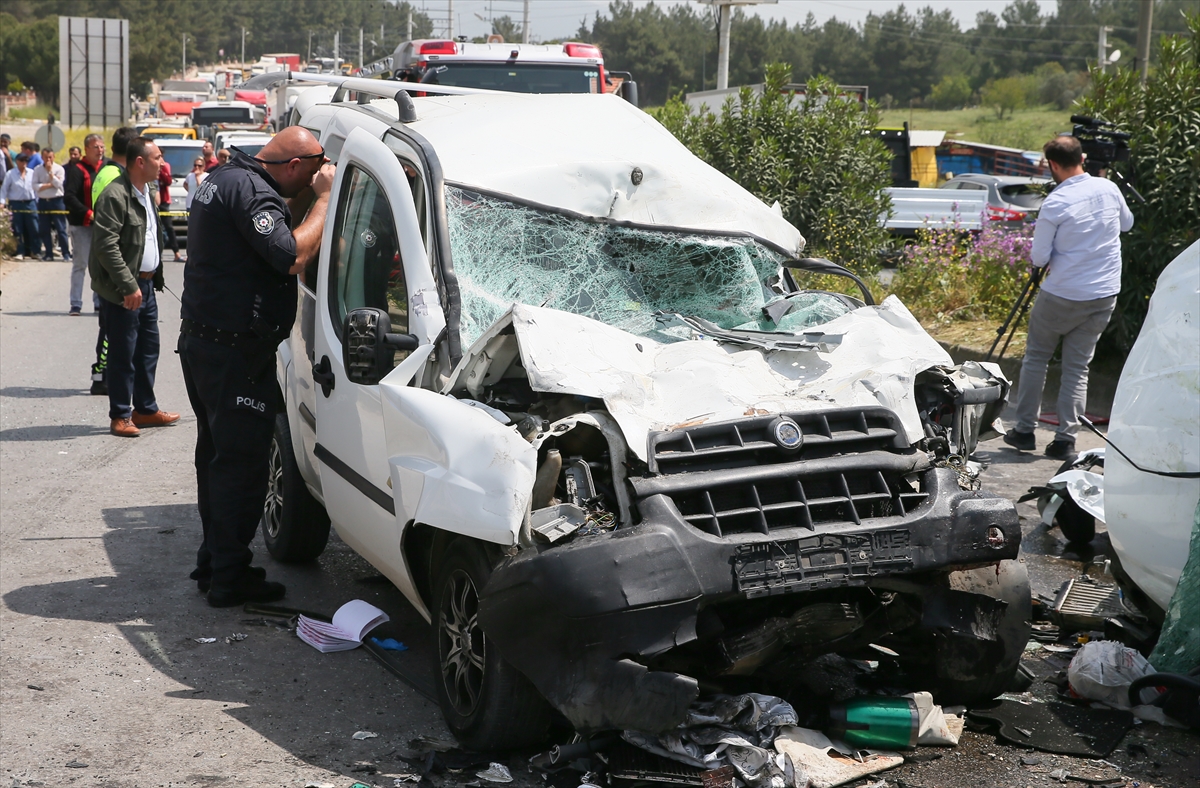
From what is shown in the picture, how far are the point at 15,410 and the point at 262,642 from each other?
222 inches

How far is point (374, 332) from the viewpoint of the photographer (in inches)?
170

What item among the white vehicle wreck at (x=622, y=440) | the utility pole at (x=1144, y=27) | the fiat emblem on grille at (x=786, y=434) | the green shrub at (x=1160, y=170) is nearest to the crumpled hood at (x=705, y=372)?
the white vehicle wreck at (x=622, y=440)

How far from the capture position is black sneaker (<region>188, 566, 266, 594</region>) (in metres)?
5.56

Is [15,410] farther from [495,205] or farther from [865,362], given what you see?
[865,362]

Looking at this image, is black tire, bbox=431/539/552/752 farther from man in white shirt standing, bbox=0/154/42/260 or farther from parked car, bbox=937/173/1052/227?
man in white shirt standing, bbox=0/154/42/260

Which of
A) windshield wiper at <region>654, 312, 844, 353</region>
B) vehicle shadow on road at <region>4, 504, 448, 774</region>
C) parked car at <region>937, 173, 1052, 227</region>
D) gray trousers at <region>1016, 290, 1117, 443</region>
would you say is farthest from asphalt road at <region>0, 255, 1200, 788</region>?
parked car at <region>937, 173, 1052, 227</region>

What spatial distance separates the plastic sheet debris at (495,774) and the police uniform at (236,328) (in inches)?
83.6

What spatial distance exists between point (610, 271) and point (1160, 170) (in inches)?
263

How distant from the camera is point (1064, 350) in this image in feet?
27.2

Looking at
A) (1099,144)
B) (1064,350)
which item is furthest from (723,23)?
(1064,350)

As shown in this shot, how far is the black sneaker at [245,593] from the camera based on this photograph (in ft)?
18.0

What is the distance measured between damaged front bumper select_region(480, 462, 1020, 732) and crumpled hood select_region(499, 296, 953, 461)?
27 centimetres

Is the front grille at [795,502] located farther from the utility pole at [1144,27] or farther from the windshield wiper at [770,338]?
the utility pole at [1144,27]

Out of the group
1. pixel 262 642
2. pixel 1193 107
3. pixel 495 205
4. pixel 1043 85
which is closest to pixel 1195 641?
pixel 495 205
